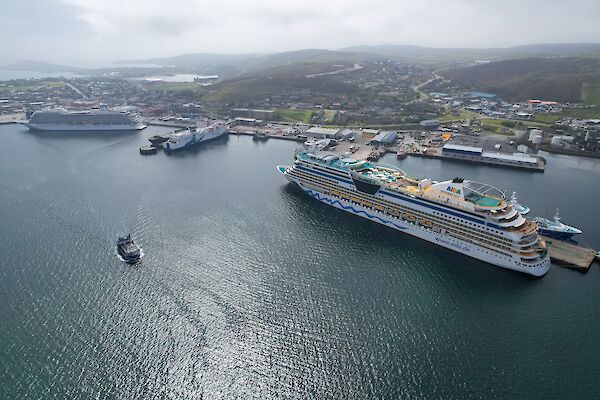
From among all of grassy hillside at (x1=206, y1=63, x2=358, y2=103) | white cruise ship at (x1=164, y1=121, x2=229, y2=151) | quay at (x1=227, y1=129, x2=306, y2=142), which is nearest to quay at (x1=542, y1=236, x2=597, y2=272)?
quay at (x1=227, y1=129, x2=306, y2=142)

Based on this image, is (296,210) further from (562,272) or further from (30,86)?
(30,86)

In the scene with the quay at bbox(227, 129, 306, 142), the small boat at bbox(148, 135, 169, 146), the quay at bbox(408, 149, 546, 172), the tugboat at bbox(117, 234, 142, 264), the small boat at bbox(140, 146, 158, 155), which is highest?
the tugboat at bbox(117, 234, 142, 264)

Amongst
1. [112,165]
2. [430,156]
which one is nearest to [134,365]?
[112,165]

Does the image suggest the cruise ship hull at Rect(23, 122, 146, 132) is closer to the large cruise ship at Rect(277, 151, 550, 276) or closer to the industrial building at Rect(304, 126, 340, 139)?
the industrial building at Rect(304, 126, 340, 139)

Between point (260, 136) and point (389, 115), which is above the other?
point (389, 115)

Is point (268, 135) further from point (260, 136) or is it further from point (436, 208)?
point (436, 208)

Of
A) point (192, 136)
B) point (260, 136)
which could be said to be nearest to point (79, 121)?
point (192, 136)
